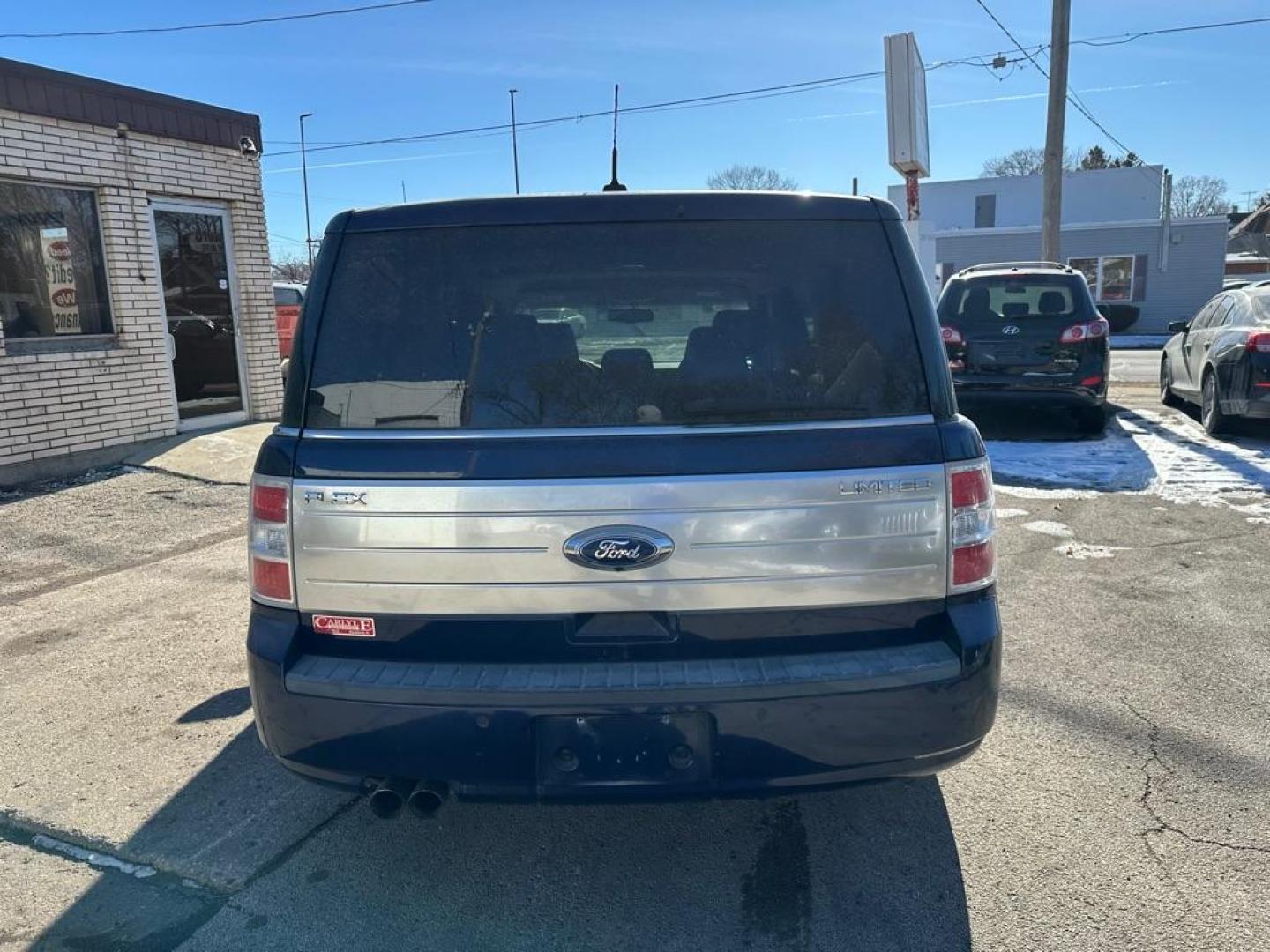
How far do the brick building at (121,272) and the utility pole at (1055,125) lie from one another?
12.4 metres

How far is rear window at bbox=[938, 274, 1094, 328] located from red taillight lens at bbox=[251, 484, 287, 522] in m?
8.25

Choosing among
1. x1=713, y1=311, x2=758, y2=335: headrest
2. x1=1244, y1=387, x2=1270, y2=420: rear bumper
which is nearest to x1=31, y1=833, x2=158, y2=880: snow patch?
x1=713, y1=311, x2=758, y2=335: headrest

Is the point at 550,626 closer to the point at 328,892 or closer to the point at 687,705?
the point at 687,705

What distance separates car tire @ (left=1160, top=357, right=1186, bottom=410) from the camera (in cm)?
1148

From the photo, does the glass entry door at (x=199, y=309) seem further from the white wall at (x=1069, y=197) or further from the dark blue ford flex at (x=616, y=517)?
the white wall at (x=1069, y=197)

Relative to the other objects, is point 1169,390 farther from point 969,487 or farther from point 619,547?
point 619,547

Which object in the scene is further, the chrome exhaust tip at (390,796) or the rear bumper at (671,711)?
the chrome exhaust tip at (390,796)

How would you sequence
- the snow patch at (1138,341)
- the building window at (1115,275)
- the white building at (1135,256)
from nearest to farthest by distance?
the snow patch at (1138,341)
the white building at (1135,256)
the building window at (1115,275)

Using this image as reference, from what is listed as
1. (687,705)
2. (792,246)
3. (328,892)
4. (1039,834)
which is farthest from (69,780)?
(1039,834)

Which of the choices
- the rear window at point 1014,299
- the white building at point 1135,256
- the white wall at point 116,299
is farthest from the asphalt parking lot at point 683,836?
the white building at point 1135,256

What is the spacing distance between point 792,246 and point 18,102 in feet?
25.4

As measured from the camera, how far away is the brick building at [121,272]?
776 centimetres

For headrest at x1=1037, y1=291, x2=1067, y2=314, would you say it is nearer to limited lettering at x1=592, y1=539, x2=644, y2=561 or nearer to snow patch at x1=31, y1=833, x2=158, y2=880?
limited lettering at x1=592, y1=539, x2=644, y2=561

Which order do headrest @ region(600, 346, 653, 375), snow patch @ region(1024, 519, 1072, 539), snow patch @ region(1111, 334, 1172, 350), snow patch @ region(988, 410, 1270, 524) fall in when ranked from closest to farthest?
headrest @ region(600, 346, 653, 375) < snow patch @ region(1024, 519, 1072, 539) < snow patch @ region(988, 410, 1270, 524) < snow patch @ region(1111, 334, 1172, 350)
